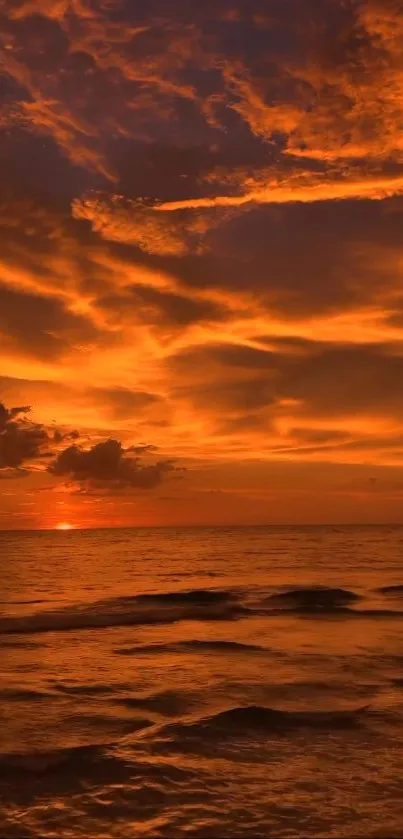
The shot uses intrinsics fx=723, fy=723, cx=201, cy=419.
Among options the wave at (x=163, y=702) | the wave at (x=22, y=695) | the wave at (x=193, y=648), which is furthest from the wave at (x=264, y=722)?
the wave at (x=193, y=648)

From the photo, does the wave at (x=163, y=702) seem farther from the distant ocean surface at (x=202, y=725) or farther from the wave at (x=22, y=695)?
the wave at (x=22, y=695)

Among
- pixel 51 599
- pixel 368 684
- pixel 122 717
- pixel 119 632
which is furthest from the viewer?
pixel 51 599

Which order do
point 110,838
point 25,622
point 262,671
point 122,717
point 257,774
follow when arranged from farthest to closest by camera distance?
point 25,622
point 262,671
point 122,717
point 257,774
point 110,838

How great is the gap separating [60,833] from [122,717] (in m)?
5.56

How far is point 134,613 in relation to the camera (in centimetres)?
3244

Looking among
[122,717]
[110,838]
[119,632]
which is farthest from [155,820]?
[119,632]

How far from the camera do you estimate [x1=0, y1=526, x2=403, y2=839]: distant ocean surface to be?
8.96 meters

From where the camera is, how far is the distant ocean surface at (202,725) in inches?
353

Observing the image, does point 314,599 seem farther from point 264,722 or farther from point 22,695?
point 264,722

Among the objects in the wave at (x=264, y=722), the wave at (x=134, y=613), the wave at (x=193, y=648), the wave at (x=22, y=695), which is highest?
the wave at (x=264, y=722)

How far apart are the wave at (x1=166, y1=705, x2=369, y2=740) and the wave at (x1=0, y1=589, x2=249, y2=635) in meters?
14.5

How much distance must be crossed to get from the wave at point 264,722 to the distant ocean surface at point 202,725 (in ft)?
0.18

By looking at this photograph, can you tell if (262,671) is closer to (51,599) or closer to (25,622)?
(25,622)

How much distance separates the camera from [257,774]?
1048cm
